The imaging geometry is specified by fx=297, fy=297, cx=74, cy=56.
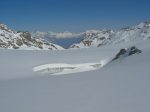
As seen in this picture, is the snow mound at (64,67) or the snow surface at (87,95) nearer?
the snow surface at (87,95)

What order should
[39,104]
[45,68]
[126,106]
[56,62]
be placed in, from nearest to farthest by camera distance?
[126,106] < [39,104] < [45,68] < [56,62]

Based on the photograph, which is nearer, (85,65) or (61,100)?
(61,100)

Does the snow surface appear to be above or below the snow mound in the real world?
below

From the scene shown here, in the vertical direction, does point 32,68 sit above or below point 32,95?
above

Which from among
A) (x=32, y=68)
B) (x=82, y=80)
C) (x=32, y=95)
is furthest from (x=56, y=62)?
(x=32, y=95)

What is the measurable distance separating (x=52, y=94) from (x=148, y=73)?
202 inches

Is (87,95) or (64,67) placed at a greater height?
(64,67)

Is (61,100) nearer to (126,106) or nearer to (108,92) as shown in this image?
(108,92)

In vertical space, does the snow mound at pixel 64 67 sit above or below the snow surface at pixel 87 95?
above

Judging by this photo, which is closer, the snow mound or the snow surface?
the snow surface

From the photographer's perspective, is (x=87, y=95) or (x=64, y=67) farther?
(x=64, y=67)

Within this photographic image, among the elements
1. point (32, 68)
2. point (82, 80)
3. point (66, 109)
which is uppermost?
point (32, 68)

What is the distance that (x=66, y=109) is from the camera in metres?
10.5

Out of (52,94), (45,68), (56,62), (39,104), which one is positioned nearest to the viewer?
(39,104)
